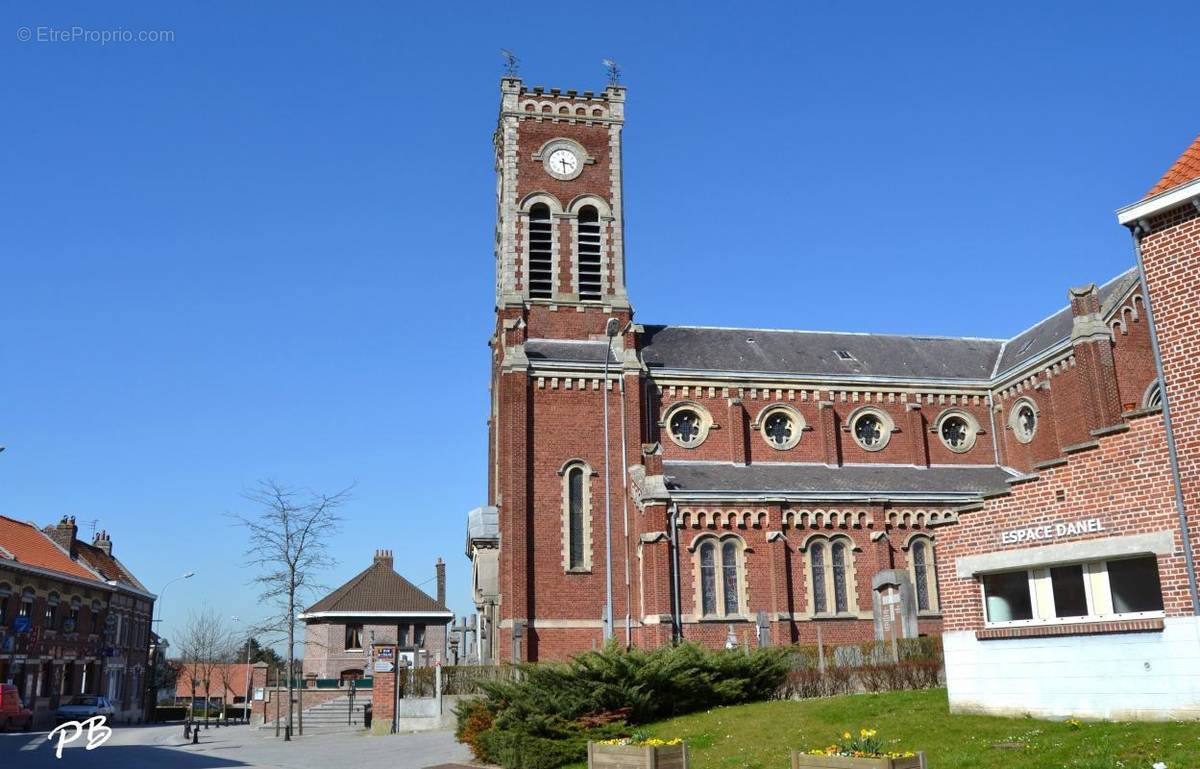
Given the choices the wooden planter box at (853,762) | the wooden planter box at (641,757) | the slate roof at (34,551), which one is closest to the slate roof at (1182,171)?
the wooden planter box at (853,762)

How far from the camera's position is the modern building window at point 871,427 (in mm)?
40312

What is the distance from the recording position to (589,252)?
41500mm

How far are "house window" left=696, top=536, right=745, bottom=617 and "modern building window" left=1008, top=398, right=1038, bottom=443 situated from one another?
43.4 feet

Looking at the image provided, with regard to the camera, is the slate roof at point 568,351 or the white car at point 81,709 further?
the white car at point 81,709

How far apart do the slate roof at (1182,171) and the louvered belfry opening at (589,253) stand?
1061 inches

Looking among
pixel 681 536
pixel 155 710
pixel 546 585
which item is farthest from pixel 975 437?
pixel 155 710

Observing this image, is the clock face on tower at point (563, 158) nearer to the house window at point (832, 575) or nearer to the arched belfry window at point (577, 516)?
the arched belfry window at point (577, 516)

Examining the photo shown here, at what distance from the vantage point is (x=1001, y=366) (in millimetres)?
43375

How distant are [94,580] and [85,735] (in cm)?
2149

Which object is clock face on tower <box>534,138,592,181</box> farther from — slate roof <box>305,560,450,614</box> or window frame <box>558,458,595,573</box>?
slate roof <box>305,560,450,614</box>

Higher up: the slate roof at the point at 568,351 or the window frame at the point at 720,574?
the slate roof at the point at 568,351

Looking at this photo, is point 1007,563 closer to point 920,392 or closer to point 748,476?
point 748,476

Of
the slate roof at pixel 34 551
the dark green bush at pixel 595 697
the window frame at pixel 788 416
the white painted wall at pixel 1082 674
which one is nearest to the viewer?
the white painted wall at pixel 1082 674

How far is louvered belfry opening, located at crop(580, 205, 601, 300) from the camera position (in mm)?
41031
